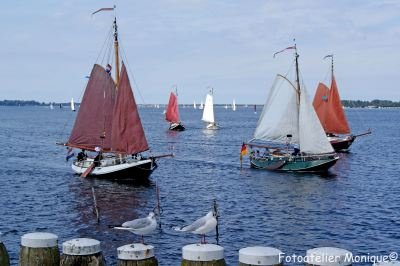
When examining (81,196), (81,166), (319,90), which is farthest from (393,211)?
(319,90)

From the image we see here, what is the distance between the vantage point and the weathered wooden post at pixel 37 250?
14172 mm

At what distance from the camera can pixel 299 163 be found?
66688 millimetres

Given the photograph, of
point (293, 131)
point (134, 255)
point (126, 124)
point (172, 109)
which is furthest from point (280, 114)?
point (172, 109)

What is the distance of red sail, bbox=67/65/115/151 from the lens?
61.4 m

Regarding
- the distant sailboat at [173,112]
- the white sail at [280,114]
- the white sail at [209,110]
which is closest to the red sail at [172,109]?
the distant sailboat at [173,112]

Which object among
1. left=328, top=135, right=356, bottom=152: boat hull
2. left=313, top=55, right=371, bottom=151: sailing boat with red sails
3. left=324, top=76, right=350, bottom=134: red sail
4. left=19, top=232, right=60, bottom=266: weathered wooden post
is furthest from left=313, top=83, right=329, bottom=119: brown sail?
left=19, top=232, right=60, bottom=266: weathered wooden post

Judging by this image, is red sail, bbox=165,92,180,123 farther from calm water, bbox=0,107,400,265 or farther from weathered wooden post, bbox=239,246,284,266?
→ weathered wooden post, bbox=239,246,284,266

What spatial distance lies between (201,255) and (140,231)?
956 centimetres

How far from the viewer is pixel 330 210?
44438 mm

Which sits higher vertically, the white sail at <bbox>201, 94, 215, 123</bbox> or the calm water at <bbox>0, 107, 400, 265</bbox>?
the white sail at <bbox>201, 94, 215, 123</bbox>

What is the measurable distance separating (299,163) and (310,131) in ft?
13.4

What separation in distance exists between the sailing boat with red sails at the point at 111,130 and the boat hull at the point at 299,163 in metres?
16.0

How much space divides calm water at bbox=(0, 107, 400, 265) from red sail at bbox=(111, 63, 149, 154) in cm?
389

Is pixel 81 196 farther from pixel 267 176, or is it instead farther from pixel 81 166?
pixel 267 176
